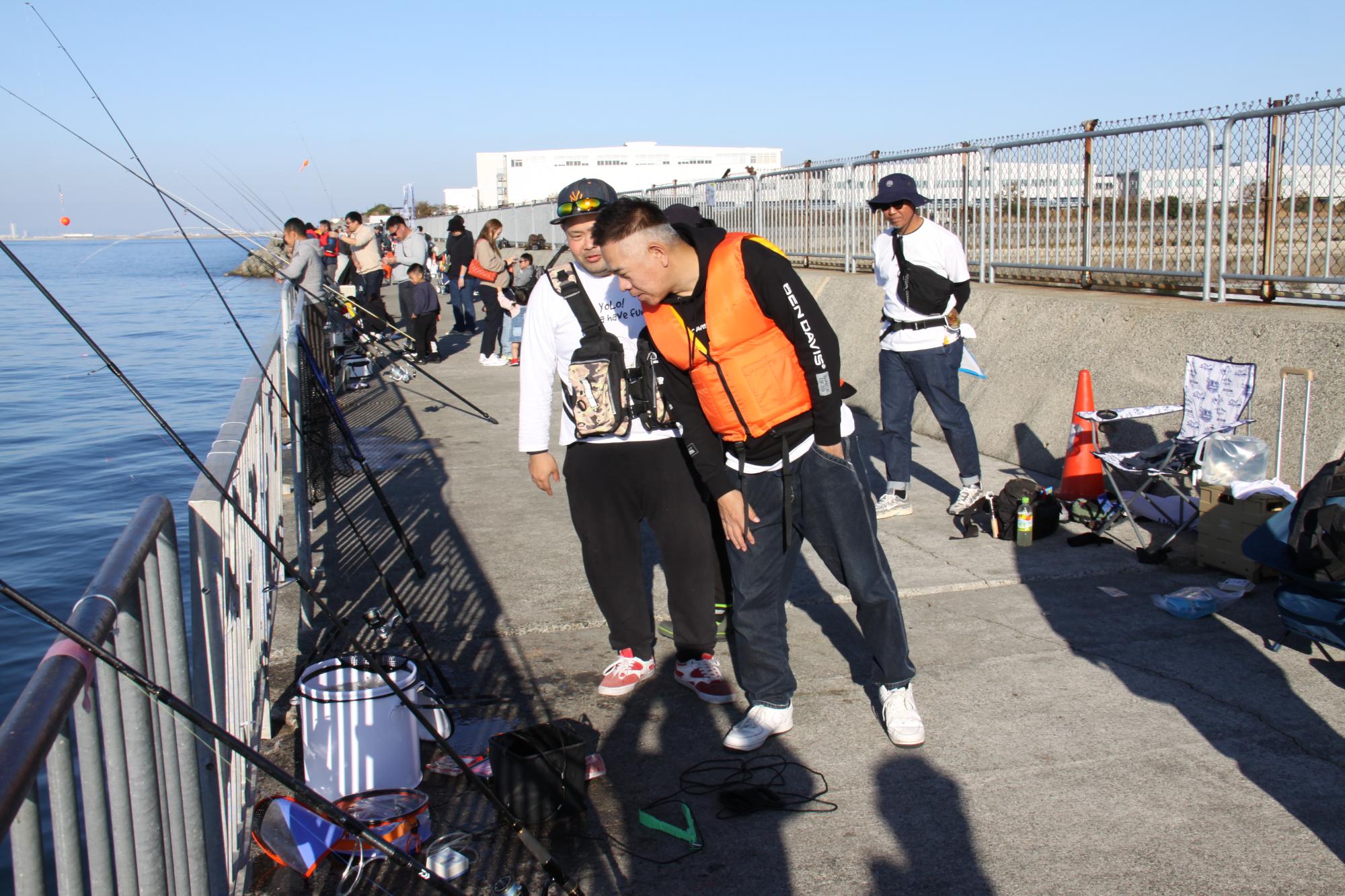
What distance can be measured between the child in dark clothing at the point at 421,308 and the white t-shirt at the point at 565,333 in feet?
39.9

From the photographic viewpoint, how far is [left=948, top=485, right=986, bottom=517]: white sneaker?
6.91 m

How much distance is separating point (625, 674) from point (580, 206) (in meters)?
1.86

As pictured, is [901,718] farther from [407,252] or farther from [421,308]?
[407,252]

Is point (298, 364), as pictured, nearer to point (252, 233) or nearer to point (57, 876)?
point (252, 233)

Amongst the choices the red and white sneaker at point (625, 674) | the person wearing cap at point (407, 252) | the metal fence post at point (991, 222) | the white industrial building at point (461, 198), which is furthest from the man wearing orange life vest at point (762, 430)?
the white industrial building at point (461, 198)

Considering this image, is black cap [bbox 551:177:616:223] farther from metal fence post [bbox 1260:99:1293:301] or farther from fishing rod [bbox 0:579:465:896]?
metal fence post [bbox 1260:99:1293:301]

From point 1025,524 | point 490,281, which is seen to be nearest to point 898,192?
point 1025,524

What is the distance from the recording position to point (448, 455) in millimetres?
9984

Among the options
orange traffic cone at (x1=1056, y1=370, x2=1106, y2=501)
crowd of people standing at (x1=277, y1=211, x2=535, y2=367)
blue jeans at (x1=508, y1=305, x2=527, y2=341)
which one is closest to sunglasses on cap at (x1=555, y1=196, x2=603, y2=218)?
orange traffic cone at (x1=1056, y1=370, x2=1106, y2=501)

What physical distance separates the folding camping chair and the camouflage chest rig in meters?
3.09

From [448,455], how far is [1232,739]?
7238mm

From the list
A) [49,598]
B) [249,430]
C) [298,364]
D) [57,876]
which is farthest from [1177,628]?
[49,598]

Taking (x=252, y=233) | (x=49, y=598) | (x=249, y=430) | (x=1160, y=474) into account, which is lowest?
(x=49, y=598)

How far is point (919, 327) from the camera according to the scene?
6.91 m
